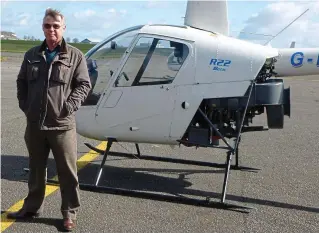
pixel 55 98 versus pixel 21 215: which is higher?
pixel 55 98

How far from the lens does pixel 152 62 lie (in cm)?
533

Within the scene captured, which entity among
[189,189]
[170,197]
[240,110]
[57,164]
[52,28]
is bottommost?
[189,189]

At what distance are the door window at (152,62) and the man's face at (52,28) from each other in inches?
62.6

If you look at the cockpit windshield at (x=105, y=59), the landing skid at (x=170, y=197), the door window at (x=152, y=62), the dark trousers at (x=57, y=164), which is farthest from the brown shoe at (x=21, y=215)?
the door window at (x=152, y=62)

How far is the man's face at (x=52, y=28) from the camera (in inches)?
149

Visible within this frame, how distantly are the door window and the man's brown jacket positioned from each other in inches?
54.7

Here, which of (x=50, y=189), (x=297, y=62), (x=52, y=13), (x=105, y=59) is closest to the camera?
(x=52, y=13)

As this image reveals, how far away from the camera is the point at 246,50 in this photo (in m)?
5.27

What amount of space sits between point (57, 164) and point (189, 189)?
7.08 feet

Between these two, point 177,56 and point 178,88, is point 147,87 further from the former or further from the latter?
point 177,56

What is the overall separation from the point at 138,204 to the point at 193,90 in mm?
1535

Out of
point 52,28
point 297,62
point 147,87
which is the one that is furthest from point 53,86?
point 297,62

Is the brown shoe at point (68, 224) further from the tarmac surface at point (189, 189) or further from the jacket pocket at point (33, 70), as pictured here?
the jacket pocket at point (33, 70)

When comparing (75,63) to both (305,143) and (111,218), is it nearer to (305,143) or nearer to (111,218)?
(111,218)
